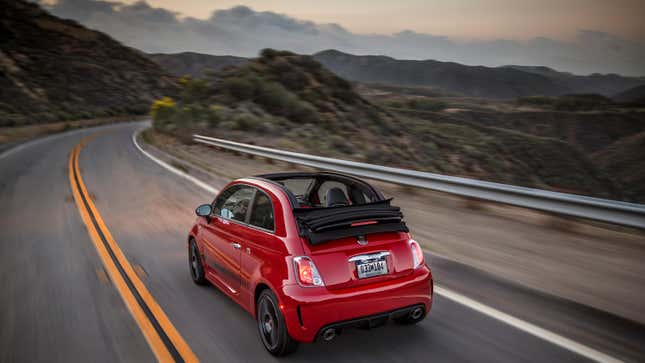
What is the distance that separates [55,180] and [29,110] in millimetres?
61929

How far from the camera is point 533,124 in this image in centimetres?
13100

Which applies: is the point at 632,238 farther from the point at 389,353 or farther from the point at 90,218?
the point at 90,218

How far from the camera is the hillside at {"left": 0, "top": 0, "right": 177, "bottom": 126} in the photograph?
241 ft

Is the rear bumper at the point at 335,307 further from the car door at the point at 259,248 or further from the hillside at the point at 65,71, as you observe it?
the hillside at the point at 65,71

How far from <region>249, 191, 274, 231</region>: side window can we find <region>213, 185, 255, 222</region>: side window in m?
0.17

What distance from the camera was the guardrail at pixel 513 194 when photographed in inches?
255

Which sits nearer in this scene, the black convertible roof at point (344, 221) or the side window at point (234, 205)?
the black convertible roof at point (344, 221)

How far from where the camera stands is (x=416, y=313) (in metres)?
4.24

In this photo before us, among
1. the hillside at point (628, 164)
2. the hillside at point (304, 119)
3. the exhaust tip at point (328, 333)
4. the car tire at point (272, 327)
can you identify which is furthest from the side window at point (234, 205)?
the hillside at point (628, 164)

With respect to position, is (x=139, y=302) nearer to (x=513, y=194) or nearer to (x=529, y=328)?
(x=529, y=328)

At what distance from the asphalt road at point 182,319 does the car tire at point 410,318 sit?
0.12 m

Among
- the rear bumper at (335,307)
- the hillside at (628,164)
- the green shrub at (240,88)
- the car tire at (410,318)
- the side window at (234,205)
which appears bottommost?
the hillside at (628,164)

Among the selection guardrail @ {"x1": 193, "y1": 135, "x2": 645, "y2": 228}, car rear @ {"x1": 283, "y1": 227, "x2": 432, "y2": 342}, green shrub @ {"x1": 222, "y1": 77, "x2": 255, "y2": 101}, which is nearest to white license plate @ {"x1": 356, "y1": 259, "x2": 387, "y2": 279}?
car rear @ {"x1": 283, "y1": 227, "x2": 432, "y2": 342}

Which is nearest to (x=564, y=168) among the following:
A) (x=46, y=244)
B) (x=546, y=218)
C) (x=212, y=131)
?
(x=212, y=131)
